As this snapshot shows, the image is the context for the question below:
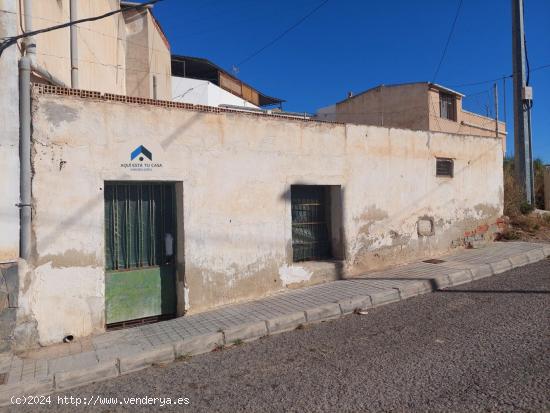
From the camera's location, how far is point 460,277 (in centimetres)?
788

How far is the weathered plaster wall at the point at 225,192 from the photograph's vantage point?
17.2ft

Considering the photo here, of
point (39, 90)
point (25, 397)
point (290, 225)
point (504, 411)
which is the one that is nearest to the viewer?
point (504, 411)

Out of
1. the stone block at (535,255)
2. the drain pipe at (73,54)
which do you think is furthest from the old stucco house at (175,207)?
the stone block at (535,255)

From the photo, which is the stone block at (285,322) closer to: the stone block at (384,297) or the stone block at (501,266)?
the stone block at (384,297)

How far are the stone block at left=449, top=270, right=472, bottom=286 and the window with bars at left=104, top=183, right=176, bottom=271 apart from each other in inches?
194

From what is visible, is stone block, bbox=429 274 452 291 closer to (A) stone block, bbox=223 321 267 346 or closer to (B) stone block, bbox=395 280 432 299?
(B) stone block, bbox=395 280 432 299

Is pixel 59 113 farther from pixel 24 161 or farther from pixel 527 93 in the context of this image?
pixel 527 93

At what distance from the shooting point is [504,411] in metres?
3.15

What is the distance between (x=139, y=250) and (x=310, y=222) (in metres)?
3.21

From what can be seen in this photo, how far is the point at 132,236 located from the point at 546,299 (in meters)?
5.96

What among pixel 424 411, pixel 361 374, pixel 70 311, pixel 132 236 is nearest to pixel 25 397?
pixel 70 311

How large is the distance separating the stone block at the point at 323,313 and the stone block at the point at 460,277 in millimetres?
2716

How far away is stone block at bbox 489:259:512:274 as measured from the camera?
8466 millimetres

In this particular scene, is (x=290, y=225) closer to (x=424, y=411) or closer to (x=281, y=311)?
(x=281, y=311)
